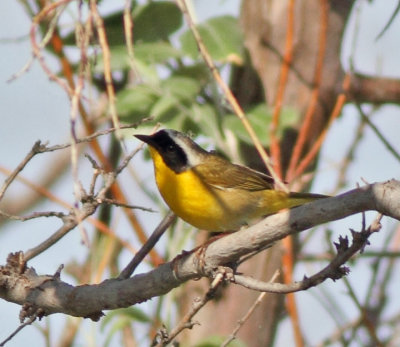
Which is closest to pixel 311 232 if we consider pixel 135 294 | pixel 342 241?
pixel 135 294

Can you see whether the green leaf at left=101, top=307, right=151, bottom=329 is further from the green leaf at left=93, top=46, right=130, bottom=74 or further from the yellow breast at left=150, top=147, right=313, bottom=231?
the green leaf at left=93, top=46, right=130, bottom=74

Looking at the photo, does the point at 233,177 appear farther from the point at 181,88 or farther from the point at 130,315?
the point at 130,315

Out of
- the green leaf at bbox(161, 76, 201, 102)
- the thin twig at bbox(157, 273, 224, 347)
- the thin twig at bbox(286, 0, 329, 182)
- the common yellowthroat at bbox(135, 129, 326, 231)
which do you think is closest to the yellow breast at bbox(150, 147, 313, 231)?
the common yellowthroat at bbox(135, 129, 326, 231)

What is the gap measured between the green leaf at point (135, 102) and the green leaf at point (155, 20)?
0.32m

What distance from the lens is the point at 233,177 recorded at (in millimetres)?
3633

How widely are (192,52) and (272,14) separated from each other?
2.31 feet

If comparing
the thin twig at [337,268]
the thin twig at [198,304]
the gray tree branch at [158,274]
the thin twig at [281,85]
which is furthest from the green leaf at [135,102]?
the thin twig at [337,268]

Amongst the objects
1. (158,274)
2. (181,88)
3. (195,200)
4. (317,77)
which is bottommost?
(158,274)

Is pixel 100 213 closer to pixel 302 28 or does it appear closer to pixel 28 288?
pixel 302 28

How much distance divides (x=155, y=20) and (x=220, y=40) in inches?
13.2

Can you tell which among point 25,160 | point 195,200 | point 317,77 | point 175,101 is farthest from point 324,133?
point 25,160

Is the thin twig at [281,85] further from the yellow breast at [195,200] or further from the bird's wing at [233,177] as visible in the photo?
the yellow breast at [195,200]

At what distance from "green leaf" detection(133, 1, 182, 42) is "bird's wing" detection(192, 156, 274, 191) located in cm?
73

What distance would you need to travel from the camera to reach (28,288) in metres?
2.61
